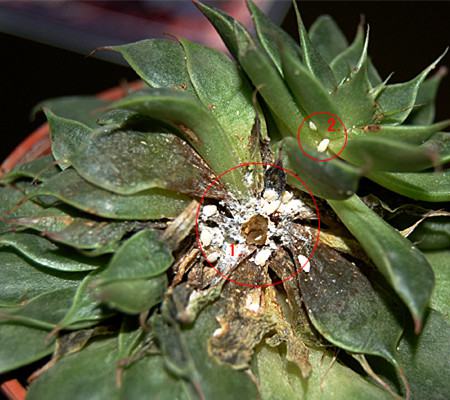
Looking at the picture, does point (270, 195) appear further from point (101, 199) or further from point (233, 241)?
point (101, 199)

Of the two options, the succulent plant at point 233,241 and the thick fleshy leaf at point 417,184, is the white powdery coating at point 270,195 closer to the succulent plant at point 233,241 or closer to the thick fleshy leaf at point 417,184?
the succulent plant at point 233,241

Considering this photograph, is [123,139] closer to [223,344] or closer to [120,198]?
[120,198]

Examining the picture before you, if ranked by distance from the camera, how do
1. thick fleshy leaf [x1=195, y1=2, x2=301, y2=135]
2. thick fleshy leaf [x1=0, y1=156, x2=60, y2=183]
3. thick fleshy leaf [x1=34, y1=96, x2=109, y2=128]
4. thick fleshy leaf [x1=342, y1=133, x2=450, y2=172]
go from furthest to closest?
thick fleshy leaf [x1=34, y1=96, x2=109, y2=128]
thick fleshy leaf [x1=0, y1=156, x2=60, y2=183]
thick fleshy leaf [x1=195, y1=2, x2=301, y2=135]
thick fleshy leaf [x1=342, y1=133, x2=450, y2=172]

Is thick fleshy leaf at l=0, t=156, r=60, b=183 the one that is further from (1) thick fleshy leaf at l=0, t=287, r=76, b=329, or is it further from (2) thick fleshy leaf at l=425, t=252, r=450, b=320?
(2) thick fleshy leaf at l=425, t=252, r=450, b=320

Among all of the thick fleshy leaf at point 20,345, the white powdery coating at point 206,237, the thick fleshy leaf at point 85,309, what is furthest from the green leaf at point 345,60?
the thick fleshy leaf at point 20,345

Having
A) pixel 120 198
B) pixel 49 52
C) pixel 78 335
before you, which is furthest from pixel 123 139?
pixel 49 52

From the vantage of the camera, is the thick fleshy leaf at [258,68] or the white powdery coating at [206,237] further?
the white powdery coating at [206,237]

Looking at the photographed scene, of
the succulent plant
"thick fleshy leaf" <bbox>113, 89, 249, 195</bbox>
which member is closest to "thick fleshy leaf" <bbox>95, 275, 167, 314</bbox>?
the succulent plant
